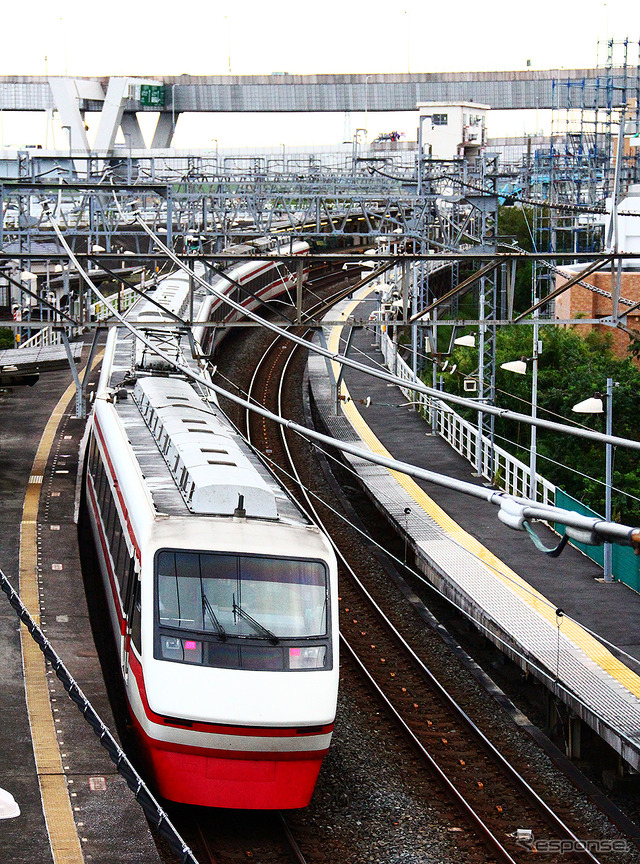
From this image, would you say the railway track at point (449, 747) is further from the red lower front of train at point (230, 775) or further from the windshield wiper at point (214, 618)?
the windshield wiper at point (214, 618)

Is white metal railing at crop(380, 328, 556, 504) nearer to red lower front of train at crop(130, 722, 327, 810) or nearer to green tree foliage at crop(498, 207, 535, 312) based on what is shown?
red lower front of train at crop(130, 722, 327, 810)

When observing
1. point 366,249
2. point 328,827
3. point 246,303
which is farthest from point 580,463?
point 366,249

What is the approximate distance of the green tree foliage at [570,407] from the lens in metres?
25.4

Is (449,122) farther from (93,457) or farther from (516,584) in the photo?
(516,584)

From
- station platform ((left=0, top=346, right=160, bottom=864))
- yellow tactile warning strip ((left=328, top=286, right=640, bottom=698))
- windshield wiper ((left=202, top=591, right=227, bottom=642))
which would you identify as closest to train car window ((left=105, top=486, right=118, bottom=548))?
station platform ((left=0, top=346, right=160, bottom=864))

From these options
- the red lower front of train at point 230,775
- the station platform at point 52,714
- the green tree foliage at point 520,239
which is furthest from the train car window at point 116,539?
the green tree foliage at point 520,239

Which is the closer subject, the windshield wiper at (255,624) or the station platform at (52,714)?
the station platform at (52,714)

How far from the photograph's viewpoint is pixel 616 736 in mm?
12391

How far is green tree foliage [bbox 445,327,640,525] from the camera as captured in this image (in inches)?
1000

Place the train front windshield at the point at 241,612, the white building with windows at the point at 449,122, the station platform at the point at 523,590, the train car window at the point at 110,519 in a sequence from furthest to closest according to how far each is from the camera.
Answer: the white building with windows at the point at 449,122 → the train car window at the point at 110,519 → the station platform at the point at 523,590 → the train front windshield at the point at 241,612

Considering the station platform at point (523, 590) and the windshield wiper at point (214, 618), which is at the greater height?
the windshield wiper at point (214, 618)

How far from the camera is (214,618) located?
10.9 meters

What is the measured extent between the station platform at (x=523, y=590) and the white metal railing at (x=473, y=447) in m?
0.39

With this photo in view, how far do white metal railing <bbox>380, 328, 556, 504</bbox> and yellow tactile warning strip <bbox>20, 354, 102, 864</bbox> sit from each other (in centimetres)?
718
